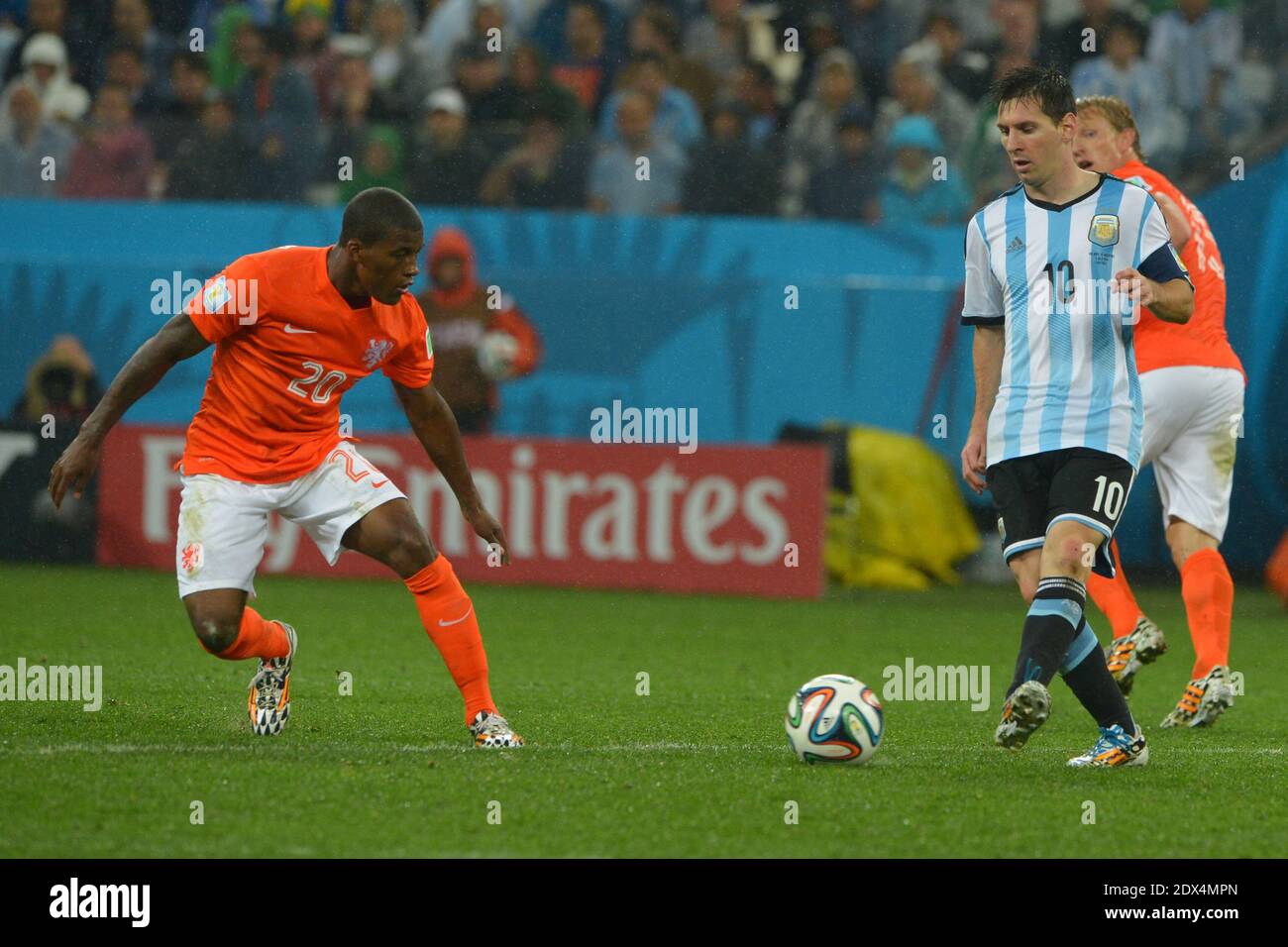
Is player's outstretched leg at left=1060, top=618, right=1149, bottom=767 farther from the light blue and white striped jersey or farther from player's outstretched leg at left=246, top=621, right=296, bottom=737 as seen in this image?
player's outstretched leg at left=246, top=621, right=296, bottom=737

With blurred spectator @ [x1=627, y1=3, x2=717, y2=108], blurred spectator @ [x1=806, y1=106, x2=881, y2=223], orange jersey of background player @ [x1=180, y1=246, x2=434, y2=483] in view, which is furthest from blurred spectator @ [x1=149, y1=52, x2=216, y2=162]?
orange jersey of background player @ [x1=180, y1=246, x2=434, y2=483]

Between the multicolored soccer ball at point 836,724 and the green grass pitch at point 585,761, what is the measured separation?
0.25 ft

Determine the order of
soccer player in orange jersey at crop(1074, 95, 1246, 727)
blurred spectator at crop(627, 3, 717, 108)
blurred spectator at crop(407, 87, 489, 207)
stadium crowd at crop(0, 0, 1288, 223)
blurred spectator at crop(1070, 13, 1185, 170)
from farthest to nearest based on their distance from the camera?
blurred spectator at crop(627, 3, 717, 108), blurred spectator at crop(407, 87, 489, 207), stadium crowd at crop(0, 0, 1288, 223), blurred spectator at crop(1070, 13, 1185, 170), soccer player in orange jersey at crop(1074, 95, 1246, 727)

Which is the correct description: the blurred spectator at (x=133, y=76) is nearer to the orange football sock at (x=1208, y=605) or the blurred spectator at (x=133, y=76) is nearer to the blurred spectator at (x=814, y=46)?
the blurred spectator at (x=814, y=46)

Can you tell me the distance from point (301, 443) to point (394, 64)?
9.64 m

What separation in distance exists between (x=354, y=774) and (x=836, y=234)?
29.5ft

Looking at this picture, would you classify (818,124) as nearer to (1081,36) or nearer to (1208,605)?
(1081,36)

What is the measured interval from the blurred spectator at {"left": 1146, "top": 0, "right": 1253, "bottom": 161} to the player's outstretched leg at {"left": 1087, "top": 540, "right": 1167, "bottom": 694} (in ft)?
22.8

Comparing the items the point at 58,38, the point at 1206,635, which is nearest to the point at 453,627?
the point at 1206,635

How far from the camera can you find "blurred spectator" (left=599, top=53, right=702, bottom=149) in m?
13.9

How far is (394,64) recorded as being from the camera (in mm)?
15031

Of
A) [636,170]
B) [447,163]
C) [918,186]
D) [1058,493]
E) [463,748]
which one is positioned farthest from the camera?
[447,163]
